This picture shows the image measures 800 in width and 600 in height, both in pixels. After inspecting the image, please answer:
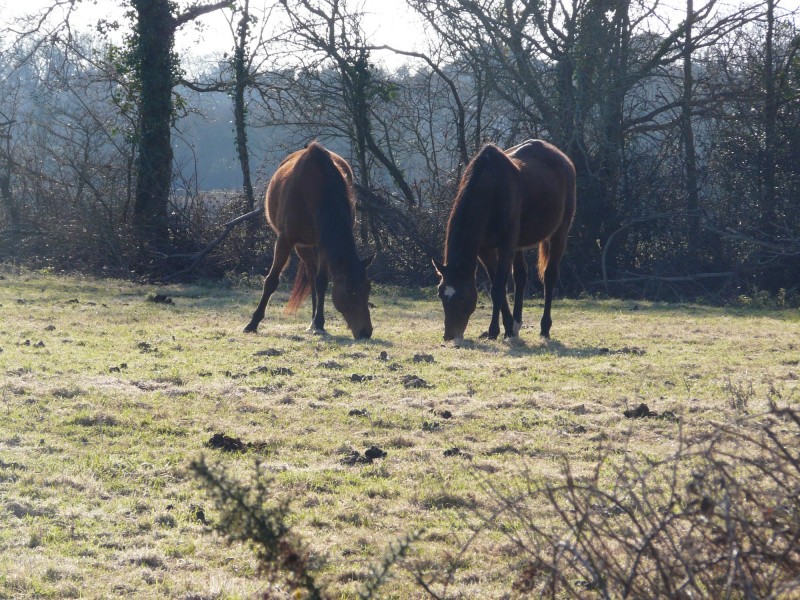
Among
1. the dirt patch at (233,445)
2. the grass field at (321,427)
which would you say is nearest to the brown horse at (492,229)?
the grass field at (321,427)

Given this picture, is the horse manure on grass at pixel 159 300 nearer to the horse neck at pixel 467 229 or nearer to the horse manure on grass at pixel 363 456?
the horse neck at pixel 467 229

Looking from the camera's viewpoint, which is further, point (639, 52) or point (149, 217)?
point (149, 217)

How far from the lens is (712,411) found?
235 inches

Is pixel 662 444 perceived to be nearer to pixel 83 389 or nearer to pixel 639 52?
pixel 83 389

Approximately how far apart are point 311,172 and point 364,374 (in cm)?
365

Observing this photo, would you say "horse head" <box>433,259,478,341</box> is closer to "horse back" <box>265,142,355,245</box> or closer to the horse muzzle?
the horse muzzle

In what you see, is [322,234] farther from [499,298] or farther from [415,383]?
[415,383]

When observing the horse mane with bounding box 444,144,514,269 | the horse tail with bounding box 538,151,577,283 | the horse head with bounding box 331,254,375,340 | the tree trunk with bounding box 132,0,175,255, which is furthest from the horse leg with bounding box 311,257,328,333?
the tree trunk with bounding box 132,0,175,255

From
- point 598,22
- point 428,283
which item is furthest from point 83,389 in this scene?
point 598,22

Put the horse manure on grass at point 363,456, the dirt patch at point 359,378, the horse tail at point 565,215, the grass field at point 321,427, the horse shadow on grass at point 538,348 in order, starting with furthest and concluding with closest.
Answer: the horse tail at point 565,215 < the horse shadow on grass at point 538,348 < the dirt patch at point 359,378 < the horse manure on grass at point 363,456 < the grass field at point 321,427

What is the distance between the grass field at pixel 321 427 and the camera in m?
3.55

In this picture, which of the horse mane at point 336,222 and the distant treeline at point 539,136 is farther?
the distant treeline at point 539,136

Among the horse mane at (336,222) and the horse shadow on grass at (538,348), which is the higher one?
the horse mane at (336,222)

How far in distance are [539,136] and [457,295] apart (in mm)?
9006
